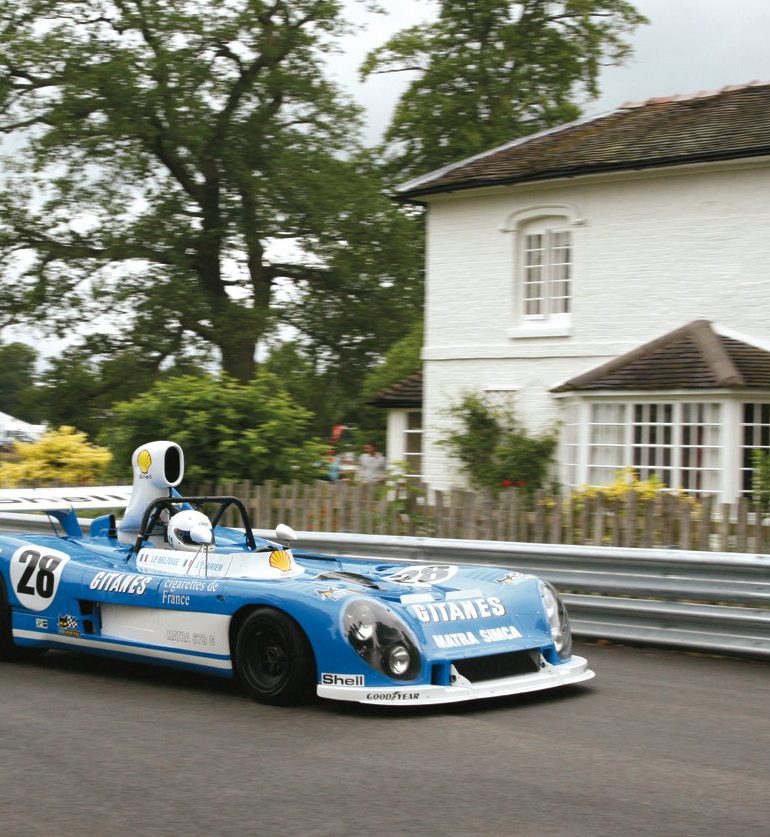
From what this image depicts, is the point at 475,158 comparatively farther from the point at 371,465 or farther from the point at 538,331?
the point at 371,465

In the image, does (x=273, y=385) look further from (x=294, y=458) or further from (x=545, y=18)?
(x=545, y=18)

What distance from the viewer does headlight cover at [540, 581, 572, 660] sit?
26.2 ft

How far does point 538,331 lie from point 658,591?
13.0 m

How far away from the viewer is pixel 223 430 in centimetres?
1622

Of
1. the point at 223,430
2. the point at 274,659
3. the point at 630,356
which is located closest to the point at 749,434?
the point at 630,356

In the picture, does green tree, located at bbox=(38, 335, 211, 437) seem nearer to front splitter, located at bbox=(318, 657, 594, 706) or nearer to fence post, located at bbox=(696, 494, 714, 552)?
fence post, located at bbox=(696, 494, 714, 552)

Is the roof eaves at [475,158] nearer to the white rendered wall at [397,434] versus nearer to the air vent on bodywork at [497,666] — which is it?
the white rendered wall at [397,434]

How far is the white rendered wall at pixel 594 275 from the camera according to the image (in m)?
20.2

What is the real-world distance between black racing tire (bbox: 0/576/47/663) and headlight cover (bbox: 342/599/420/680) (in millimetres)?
2824

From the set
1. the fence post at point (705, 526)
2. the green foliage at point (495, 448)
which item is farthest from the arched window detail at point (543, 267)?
the fence post at point (705, 526)

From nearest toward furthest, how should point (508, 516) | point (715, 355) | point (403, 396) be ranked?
point (508, 516)
point (715, 355)
point (403, 396)

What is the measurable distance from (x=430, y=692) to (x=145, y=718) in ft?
5.00

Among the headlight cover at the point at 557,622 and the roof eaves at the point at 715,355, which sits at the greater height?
the roof eaves at the point at 715,355

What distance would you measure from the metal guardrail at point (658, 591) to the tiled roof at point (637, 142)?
439 inches
